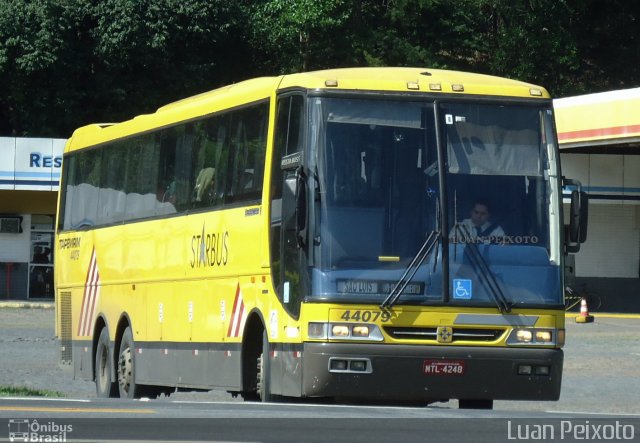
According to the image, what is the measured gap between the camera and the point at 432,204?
12883 mm

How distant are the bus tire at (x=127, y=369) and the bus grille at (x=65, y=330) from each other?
9.91 ft

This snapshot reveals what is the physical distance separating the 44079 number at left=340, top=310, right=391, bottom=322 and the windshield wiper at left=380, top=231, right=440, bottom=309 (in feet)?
0.26

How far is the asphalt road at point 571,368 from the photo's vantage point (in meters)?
20.1

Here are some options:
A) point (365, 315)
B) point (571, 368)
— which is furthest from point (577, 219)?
point (571, 368)

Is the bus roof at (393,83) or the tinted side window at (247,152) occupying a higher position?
the bus roof at (393,83)

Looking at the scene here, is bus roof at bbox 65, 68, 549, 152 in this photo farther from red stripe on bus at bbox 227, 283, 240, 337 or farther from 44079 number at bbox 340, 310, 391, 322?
44079 number at bbox 340, 310, 391, 322

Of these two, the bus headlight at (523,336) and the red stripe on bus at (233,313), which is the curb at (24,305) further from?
the bus headlight at (523,336)

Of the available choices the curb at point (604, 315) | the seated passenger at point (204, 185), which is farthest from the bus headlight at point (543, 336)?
the curb at point (604, 315)

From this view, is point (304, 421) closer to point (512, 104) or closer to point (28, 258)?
point (512, 104)

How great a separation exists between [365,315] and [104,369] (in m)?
8.18

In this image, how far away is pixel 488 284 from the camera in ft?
42.2

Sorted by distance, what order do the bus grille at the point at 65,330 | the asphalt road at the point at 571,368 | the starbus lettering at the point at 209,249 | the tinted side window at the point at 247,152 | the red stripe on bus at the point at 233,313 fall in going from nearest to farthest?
1. the tinted side window at the point at 247,152
2. the red stripe on bus at the point at 233,313
3. the starbus lettering at the point at 209,249
4. the asphalt road at the point at 571,368
5. the bus grille at the point at 65,330

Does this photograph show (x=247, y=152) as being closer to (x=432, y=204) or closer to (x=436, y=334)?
→ (x=432, y=204)

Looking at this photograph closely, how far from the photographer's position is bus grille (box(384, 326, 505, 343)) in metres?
12.7
